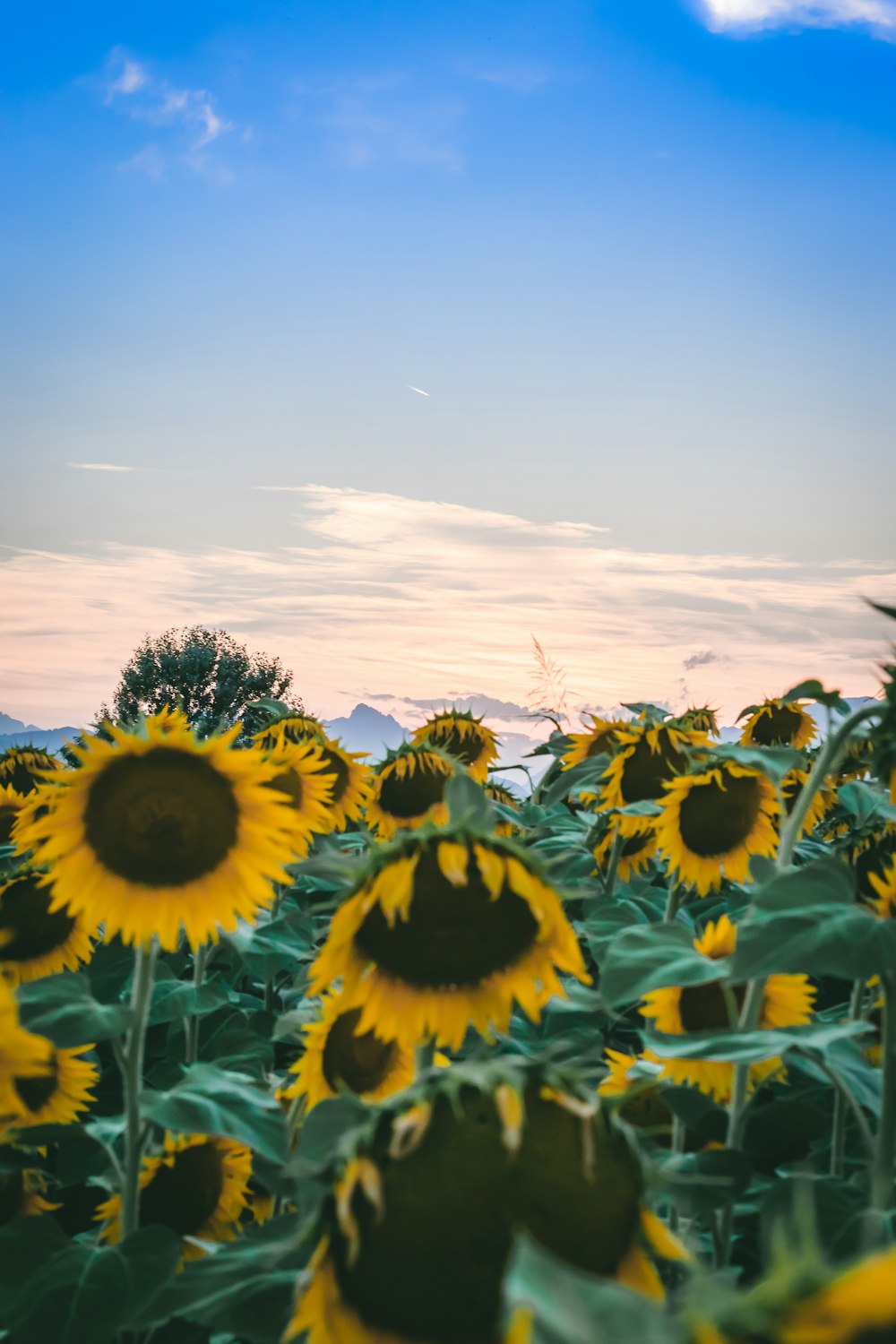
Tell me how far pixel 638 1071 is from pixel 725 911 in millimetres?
2149

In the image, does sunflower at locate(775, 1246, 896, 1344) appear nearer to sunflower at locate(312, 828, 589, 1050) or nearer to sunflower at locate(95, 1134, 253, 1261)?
sunflower at locate(312, 828, 589, 1050)

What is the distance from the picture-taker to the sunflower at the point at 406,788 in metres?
4.41

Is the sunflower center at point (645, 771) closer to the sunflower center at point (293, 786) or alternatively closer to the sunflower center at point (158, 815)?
the sunflower center at point (293, 786)

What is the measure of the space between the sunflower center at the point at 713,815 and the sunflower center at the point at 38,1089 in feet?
6.39

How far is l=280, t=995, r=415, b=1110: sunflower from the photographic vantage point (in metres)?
2.04

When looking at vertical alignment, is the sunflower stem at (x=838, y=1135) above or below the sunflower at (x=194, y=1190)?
above

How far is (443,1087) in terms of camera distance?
988 mm

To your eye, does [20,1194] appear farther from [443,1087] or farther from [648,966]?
[443,1087]

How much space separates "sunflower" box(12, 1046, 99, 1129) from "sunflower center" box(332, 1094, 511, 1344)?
68.6 inches

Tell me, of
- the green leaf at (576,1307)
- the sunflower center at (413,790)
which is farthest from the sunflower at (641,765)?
the green leaf at (576,1307)

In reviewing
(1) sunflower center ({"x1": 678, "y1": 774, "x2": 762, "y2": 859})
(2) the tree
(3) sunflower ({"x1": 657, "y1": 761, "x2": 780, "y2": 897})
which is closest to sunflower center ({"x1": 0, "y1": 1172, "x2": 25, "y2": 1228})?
(3) sunflower ({"x1": 657, "y1": 761, "x2": 780, "y2": 897})

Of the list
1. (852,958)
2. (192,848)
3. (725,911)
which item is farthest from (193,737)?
(725,911)

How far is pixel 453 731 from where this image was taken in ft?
18.5

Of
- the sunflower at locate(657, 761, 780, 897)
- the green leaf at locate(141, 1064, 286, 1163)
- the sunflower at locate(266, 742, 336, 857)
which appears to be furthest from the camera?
the sunflower at locate(266, 742, 336, 857)
